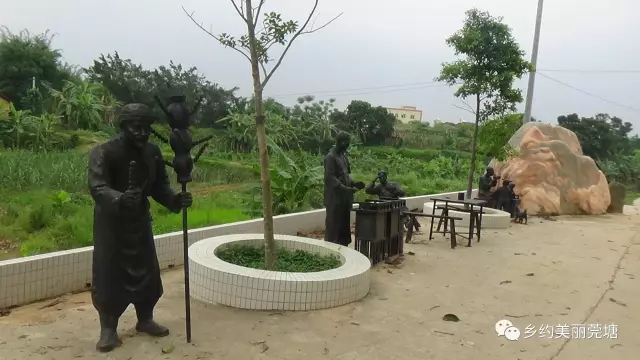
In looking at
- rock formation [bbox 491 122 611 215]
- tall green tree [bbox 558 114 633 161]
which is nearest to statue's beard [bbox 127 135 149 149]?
rock formation [bbox 491 122 611 215]

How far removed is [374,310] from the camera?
5160 mm

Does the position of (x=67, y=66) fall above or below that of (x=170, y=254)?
above

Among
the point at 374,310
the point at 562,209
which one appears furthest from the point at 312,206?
the point at 562,209

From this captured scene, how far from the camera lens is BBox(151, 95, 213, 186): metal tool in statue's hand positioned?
3840mm

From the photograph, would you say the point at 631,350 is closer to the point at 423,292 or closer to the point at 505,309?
the point at 505,309

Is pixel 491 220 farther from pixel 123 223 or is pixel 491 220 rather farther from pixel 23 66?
pixel 23 66

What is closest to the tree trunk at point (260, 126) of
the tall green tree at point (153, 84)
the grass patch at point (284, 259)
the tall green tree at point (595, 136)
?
the grass patch at point (284, 259)

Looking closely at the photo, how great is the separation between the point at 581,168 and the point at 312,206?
9.25 meters

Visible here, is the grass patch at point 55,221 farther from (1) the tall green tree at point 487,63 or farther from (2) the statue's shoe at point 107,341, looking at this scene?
(1) the tall green tree at point 487,63

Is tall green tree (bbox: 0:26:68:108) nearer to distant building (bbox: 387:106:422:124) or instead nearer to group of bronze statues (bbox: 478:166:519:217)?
group of bronze statues (bbox: 478:166:519:217)

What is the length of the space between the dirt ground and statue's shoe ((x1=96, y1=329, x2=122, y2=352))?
2.0 inches

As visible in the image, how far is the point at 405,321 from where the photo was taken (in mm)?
4895

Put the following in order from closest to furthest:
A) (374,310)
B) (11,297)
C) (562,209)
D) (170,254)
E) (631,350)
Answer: (631,350) → (11,297) → (374,310) → (170,254) → (562,209)

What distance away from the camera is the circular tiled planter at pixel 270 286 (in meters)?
4.91
